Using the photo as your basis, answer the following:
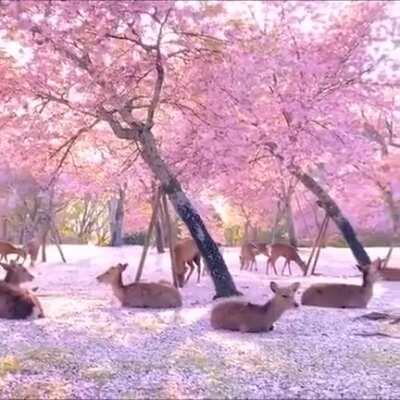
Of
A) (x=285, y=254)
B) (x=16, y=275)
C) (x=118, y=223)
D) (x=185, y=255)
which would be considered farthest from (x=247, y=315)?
(x=118, y=223)

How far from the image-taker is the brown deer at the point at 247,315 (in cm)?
612

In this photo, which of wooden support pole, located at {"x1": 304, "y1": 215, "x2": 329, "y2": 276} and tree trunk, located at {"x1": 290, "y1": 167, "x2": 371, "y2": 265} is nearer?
wooden support pole, located at {"x1": 304, "y1": 215, "x2": 329, "y2": 276}

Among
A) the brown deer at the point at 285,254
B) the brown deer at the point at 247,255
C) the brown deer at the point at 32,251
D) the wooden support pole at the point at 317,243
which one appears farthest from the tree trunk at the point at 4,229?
the wooden support pole at the point at 317,243

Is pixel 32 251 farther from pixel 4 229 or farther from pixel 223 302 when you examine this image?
pixel 4 229

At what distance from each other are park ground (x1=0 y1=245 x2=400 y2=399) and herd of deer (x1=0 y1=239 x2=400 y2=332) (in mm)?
158

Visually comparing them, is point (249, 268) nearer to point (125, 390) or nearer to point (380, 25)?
point (380, 25)

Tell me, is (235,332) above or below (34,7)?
below

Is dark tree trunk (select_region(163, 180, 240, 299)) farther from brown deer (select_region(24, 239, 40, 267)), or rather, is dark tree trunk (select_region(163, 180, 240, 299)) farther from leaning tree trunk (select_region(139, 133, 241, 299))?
brown deer (select_region(24, 239, 40, 267))

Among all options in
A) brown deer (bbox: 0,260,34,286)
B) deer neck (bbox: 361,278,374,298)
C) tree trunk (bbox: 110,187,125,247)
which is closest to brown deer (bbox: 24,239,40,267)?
brown deer (bbox: 0,260,34,286)

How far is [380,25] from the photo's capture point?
34.8 ft

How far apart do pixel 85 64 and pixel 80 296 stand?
2.99 m

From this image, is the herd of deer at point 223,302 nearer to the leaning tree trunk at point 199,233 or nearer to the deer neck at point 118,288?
the deer neck at point 118,288

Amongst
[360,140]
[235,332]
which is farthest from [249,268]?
[235,332]

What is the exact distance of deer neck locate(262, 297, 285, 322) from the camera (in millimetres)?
6180
